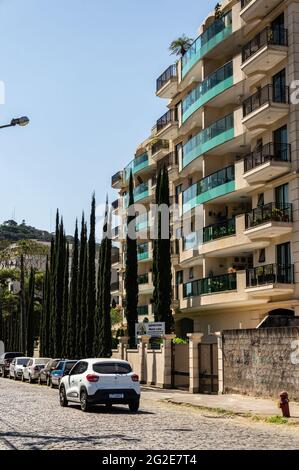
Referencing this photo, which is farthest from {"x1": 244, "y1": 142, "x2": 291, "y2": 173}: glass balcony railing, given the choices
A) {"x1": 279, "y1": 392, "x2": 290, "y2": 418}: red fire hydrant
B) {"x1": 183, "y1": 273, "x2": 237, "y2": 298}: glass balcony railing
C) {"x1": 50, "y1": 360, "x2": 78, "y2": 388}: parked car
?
{"x1": 279, "y1": 392, "x2": 290, "y2": 418}: red fire hydrant

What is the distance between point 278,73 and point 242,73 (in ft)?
10.6

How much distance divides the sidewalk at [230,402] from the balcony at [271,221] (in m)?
9.32

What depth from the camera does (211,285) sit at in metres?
40.4

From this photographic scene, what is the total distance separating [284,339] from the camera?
894 inches

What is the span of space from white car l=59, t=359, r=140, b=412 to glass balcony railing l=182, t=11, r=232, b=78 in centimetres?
2451

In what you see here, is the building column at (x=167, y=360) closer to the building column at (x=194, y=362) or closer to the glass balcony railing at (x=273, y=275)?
the building column at (x=194, y=362)

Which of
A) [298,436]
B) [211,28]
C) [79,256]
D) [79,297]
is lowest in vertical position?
[298,436]

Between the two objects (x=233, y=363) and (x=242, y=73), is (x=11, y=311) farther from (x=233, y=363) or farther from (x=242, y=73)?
(x=233, y=363)

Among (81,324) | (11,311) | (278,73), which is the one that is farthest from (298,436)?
(11,311)

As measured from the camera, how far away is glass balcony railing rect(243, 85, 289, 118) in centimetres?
3394

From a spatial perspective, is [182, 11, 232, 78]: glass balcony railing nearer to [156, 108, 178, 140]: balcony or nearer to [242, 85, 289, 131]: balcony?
[242, 85, 289, 131]: balcony

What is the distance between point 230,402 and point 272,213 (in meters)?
12.7

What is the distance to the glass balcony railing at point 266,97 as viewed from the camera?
33938mm

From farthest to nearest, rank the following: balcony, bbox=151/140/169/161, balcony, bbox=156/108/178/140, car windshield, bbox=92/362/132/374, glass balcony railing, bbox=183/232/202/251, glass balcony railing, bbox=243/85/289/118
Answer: balcony, bbox=151/140/169/161
balcony, bbox=156/108/178/140
glass balcony railing, bbox=183/232/202/251
glass balcony railing, bbox=243/85/289/118
car windshield, bbox=92/362/132/374
